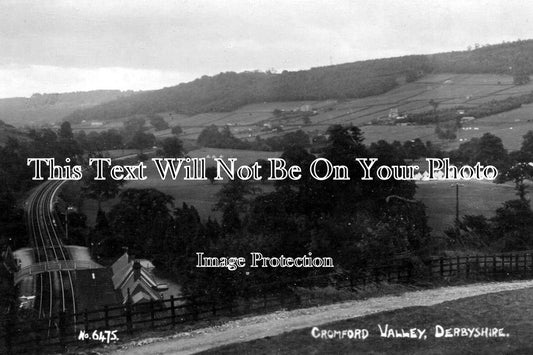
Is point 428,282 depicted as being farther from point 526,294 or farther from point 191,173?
point 191,173

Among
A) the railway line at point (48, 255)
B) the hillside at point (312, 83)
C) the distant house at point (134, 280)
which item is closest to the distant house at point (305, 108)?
the hillside at point (312, 83)

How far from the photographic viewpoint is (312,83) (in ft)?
51.3

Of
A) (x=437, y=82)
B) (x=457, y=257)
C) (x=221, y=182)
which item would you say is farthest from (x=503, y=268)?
(x=221, y=182)

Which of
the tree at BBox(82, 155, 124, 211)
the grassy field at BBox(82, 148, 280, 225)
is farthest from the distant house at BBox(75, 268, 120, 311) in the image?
the tree at BBox(82, 155, 124, 211)

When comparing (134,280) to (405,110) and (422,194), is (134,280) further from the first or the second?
(405,110)

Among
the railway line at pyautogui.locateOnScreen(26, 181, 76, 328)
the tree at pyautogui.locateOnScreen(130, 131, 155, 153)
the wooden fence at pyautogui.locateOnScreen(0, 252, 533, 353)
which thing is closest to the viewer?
the wooden fence at pyautogui.locateOnScreen(0, 252, 533, 353)

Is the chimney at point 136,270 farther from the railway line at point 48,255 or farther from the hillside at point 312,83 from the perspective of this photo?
the hillside at point 312,83

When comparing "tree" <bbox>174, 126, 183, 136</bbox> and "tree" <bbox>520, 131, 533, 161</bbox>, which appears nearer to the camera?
"tree" <bbox>174, 126, 183, 136</bbox>

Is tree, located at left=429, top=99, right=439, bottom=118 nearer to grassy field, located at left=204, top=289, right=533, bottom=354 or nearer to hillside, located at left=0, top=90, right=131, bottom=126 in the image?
grassy field, located at left=204, top=289, right=533, bottom=354

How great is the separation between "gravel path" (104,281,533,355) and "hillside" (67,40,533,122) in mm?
5309

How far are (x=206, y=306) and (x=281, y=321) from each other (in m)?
1.80

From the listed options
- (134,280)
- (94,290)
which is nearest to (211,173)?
(134,280)

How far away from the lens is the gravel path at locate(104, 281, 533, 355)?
10.8 meters

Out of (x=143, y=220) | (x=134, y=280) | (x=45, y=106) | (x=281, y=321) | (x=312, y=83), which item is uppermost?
(x=312, y=83)
